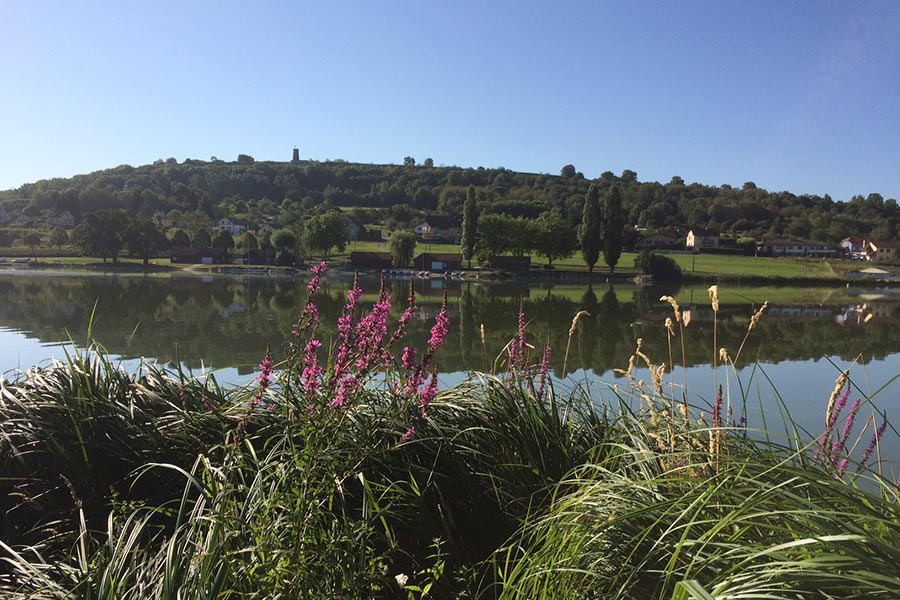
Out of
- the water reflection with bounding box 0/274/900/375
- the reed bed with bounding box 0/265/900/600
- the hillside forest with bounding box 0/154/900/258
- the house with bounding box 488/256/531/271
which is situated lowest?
the water reflection with bounding box 0/274/900/375

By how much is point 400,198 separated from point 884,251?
312 ft

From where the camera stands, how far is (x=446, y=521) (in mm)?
2777

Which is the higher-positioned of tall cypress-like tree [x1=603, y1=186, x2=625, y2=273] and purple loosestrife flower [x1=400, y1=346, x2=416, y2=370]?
tall cypress-like tree [x1=603, y1=186, x2=625, y2=273]

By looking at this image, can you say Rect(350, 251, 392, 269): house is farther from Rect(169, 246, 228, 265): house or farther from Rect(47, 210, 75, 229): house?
Rect(47, 210, 75, 229): house

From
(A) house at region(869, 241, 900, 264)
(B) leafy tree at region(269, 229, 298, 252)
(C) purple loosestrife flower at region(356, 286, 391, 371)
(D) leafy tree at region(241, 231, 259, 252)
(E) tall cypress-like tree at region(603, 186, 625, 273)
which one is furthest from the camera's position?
(A) house at region(869, 241, 900, 264)

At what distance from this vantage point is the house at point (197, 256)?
73.3 m

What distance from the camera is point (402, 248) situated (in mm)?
73625

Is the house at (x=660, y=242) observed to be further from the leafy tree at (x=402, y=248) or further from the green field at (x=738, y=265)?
the leafy tree at (x=402, y=248)

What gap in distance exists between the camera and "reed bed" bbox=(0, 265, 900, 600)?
1.71 metres

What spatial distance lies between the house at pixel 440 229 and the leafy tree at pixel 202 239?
119 ft

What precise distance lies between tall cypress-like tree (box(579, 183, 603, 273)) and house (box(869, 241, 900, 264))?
51.0m

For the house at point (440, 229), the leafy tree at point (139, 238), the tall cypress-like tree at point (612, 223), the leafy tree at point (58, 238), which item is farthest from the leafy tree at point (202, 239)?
the tall cypress-like tree at point (612, 223)

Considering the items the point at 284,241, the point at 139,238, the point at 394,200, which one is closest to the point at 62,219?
the point at 139,238

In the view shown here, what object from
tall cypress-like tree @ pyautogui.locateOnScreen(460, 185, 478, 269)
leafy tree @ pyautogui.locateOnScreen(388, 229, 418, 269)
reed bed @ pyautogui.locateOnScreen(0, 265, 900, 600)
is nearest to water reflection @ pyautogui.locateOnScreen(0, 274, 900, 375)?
reed bed @ pyautogui.locateOnScreen(0, 265, 900, 600)
